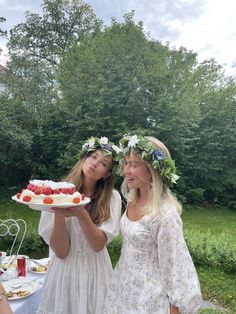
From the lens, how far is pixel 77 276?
2.06m

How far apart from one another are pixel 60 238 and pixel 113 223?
0.33 m

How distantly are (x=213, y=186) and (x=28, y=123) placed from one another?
22.0 ft

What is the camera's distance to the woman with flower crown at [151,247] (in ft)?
5.54

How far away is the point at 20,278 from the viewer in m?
2.67

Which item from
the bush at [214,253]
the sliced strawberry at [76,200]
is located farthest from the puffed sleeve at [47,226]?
the bush at [214,253]

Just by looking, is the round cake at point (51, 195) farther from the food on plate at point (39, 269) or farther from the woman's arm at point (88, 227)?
the food on plate at point (39, 269)

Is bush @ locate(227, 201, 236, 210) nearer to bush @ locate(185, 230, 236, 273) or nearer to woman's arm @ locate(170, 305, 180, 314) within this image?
bush @ locate(185, 230, 236, 273)

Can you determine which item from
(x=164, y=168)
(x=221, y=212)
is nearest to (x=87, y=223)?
(x=164, y=168)

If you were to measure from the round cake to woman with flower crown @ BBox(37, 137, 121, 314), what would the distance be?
0.13 metres

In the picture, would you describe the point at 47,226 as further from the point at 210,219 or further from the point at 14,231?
the point at 210,219

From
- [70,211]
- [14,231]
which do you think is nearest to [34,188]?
[70,211]

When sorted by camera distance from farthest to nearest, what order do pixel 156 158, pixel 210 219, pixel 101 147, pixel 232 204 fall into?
pixel 232 204
pixel 210 219
pixel 101 147
pixel 156 158

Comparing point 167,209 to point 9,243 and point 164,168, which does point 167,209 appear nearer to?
point 164,168

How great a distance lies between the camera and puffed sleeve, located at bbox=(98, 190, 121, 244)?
204cm
